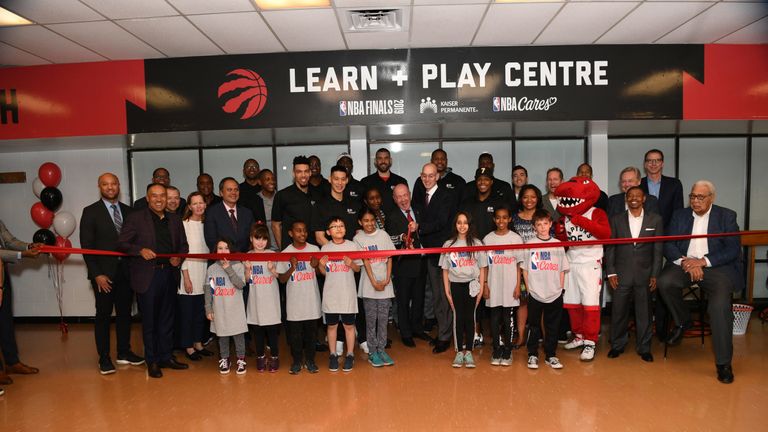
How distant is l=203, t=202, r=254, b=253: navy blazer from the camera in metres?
4.79

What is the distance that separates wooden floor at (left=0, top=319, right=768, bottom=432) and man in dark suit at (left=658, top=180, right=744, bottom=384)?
0.39 metres

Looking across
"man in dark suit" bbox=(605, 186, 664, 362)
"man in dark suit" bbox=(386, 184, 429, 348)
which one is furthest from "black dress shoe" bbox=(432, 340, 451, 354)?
"man in dark suit" bbox=(605, 186, 664, 362)

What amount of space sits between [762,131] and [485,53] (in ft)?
14.1

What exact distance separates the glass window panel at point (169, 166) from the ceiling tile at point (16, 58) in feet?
5.88

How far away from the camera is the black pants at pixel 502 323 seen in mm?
4599

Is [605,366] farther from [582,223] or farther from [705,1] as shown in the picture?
[705,1]

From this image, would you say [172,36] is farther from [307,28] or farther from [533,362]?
[533,362]

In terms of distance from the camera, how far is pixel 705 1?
443cm

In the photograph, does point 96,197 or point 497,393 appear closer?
point 497,393

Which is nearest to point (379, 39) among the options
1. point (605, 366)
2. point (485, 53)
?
point (485, 53)

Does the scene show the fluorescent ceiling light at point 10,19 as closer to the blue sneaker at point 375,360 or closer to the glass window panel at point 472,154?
the blue sneaker at point 375,360

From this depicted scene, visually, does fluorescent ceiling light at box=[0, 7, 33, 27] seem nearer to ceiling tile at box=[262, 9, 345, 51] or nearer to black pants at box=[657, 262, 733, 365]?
ceiling tile at box=[262, 9, 345, 51]

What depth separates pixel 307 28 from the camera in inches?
195

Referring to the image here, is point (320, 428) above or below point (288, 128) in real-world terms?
below
